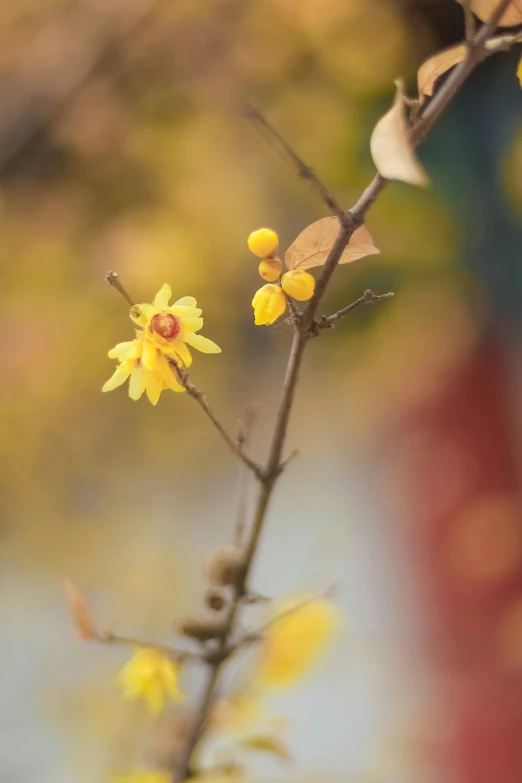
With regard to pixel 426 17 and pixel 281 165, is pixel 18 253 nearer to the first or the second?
pixel 281 165

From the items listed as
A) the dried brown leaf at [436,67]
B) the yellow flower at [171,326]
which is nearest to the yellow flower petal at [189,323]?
the yellow flower at [171,326]

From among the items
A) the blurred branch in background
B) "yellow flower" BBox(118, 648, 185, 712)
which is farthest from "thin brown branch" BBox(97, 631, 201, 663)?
Answer: the blurred branch in background

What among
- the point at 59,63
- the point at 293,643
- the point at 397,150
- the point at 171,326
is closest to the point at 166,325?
the point at 171,326

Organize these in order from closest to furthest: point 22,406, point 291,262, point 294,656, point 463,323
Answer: point 291,262 < point 294,656 < point 22,406 < point 463,323

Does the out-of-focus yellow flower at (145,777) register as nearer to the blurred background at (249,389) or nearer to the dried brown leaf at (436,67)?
the blurred background at (249,389)

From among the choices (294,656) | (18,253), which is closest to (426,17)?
(18,253)

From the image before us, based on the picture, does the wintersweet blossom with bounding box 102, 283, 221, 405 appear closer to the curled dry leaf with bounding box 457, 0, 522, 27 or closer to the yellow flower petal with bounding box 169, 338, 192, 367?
the yellow flower petal with bounding box 169, 338, 192, 367

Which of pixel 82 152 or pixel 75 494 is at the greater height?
pixel 82 152
